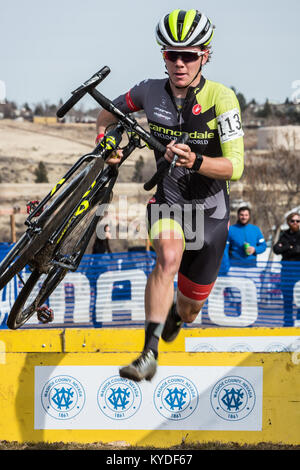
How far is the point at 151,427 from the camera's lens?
743 centimetres

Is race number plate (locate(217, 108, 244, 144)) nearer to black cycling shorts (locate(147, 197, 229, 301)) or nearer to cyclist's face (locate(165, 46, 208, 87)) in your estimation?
cyclist's face (locate(165, 46, 208, 87))

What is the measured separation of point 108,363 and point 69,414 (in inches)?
26.2

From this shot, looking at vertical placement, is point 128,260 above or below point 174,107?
below

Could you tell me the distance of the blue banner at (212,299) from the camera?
11.6m

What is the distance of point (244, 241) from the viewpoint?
11719mm

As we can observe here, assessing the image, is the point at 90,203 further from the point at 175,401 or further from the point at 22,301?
the point at 175,401

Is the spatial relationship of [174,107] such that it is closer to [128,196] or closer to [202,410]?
[202,410]

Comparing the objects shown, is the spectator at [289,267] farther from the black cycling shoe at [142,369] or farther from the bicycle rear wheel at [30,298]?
the black cycling shoe at [142,369]

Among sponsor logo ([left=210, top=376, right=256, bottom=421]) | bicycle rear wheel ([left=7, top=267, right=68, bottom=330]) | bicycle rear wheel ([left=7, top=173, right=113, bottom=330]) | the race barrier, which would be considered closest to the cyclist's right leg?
bicycle rear wheel ([left=7, top=173, right=113, bottom=330])

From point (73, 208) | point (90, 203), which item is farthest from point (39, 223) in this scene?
point (90, 203)

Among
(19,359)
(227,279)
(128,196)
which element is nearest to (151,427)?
(19,359)

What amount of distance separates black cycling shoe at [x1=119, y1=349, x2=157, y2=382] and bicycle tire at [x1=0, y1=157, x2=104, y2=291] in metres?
1.15

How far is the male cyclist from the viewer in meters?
5.52

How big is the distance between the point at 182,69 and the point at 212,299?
644 cm
